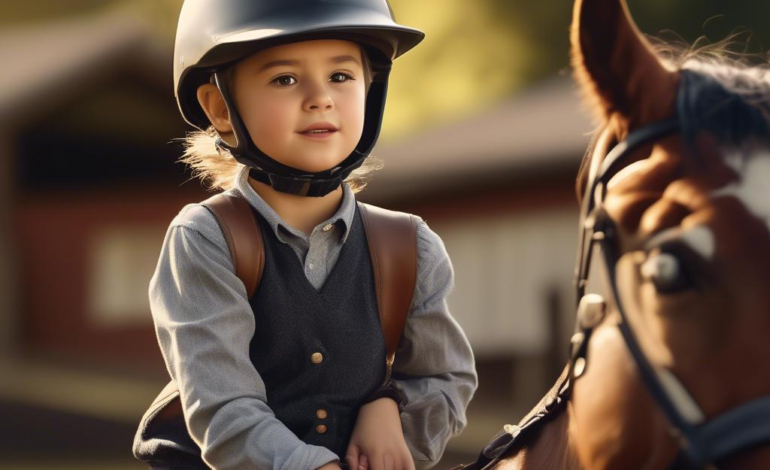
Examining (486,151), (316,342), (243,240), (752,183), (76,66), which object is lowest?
(486,151)

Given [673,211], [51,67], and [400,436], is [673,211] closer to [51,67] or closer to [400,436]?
[400,436]

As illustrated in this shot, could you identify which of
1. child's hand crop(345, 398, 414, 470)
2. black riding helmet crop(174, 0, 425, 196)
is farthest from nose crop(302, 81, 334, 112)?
child's hand crop(345, 398, 414, 470)

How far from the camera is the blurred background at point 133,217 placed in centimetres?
1564

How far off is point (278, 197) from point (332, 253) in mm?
168

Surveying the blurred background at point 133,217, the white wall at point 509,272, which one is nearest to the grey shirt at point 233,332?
the blurred background at point 133,217

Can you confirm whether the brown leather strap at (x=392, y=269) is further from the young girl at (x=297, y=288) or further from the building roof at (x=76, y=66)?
the building roof at (x=76, y=66)

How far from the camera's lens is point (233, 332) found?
2.34 meters

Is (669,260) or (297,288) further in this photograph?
(297,288)

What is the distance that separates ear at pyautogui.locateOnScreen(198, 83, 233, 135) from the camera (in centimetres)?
271

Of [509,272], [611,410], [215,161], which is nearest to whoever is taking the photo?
[611,410]

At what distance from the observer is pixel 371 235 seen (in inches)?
102

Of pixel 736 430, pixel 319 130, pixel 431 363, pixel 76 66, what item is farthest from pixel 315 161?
pixel 76 66

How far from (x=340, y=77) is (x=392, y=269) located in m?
0.44

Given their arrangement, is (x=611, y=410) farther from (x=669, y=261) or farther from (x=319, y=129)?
(x=319, y=129)
